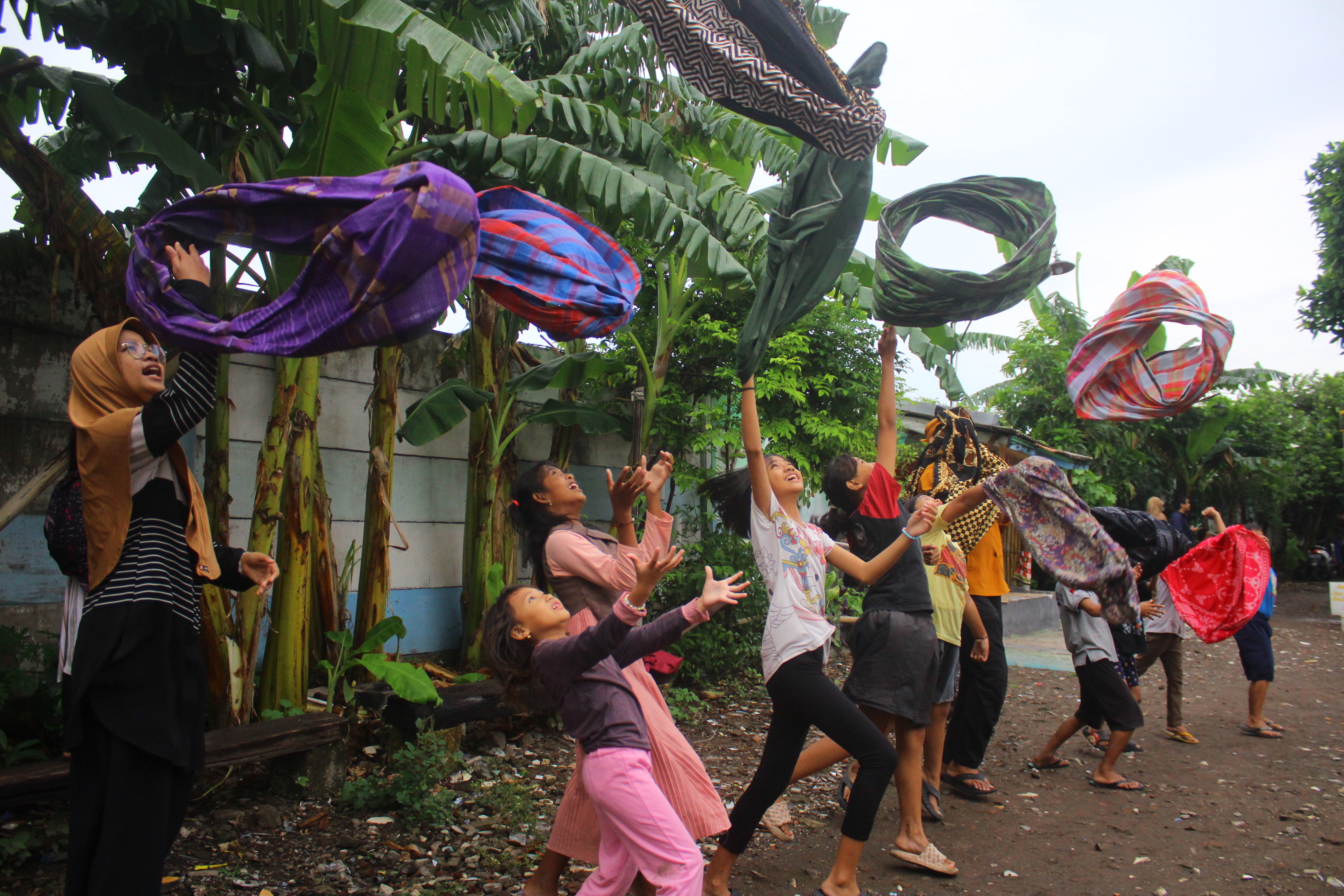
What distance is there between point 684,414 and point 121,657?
4.84 metres

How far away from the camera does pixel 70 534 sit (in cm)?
219

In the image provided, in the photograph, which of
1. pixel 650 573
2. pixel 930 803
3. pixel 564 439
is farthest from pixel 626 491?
pixel 564 439

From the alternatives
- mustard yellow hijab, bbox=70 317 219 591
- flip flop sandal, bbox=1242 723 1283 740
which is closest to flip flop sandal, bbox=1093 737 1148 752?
flip flop sandal, bbox=1242 723 1283 740

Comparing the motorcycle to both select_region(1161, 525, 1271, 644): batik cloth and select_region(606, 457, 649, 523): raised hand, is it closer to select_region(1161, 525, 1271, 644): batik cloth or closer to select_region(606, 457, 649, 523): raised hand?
select_region(1161, 525, 1271, 644): batik cloth

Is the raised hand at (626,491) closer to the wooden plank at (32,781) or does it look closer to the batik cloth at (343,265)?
the batik cloth at (343,265)

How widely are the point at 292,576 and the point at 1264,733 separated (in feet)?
20.7

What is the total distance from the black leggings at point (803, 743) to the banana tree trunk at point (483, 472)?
2.90m

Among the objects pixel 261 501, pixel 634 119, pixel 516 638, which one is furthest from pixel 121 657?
pixel 634 119

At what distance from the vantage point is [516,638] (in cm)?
251

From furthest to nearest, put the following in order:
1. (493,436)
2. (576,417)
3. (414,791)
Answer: (576,417) → (493,436) → (414,791)

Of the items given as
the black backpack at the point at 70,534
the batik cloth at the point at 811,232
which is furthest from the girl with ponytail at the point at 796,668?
the black backpack at the point at 70,534

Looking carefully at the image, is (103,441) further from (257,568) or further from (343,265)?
(343,265)

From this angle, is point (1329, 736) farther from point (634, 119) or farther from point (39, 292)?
point (39, 292)

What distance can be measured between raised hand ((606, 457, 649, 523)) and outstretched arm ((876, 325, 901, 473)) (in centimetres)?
115
